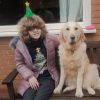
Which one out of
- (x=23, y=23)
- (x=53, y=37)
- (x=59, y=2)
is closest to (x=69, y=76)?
(x=53, y=37)

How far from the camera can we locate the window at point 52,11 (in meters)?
5.57

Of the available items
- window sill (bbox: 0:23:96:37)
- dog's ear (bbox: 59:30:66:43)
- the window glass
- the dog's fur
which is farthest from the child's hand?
Result: the window glass

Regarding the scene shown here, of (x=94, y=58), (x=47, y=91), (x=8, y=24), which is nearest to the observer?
(x=47, y=91)

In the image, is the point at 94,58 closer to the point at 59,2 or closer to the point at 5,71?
the point at 59,2

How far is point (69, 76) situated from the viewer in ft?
15.7

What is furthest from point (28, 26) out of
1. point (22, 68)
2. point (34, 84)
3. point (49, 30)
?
point (49, 30)

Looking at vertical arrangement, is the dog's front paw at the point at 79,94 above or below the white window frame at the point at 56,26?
below

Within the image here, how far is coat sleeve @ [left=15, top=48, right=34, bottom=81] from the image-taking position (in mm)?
4688

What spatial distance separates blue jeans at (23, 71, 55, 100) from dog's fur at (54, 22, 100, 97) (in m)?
0.10

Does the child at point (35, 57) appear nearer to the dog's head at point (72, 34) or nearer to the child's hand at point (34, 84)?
the child's hand at point (34, 84)

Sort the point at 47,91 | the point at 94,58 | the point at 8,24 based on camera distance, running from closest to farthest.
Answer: the point at 47,91 < the point at 94,58 < the point at 8,24

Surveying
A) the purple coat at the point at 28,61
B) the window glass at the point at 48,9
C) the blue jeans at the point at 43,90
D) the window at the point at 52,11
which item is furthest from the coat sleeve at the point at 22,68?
the window glass at the point at 48,9

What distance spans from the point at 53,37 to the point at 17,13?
119 cm

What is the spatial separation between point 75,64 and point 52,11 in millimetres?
1314
